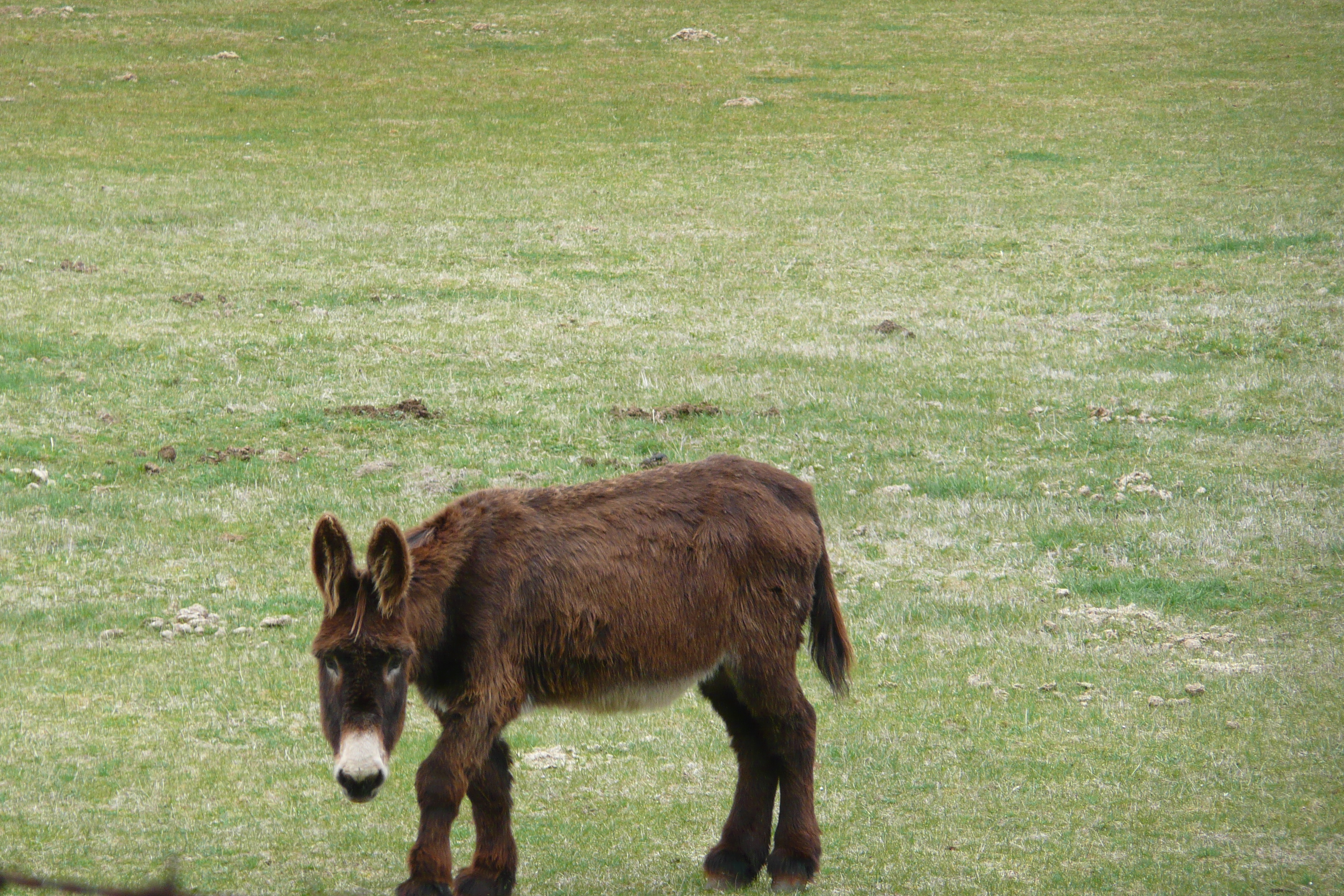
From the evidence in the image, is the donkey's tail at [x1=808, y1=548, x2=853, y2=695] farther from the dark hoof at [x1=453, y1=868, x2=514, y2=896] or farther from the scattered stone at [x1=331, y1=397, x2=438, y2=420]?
the scattered stone at [x1=331, y1=397, x2=438, y2=420]

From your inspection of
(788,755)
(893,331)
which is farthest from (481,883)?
(893,331)

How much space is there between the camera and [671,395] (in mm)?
18531

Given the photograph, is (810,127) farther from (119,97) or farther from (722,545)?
(722,545)

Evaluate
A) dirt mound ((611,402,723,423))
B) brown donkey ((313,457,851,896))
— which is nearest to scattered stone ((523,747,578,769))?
brown donkey ((313,457,851,896))

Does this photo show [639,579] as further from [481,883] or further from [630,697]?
[481,883]

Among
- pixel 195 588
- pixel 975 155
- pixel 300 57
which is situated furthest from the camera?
pixel 300 57

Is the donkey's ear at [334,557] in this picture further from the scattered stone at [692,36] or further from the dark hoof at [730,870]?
the scattered stone at [692,36]

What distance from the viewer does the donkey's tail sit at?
7773 mm

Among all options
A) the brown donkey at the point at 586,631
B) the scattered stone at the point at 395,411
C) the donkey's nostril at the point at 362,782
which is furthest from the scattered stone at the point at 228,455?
the donkey's nostril at the point at 362,782

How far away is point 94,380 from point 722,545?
13.7 metres

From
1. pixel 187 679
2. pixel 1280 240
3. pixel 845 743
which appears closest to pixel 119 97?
pixel 1280 240

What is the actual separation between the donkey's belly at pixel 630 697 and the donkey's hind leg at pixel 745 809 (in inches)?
15.1

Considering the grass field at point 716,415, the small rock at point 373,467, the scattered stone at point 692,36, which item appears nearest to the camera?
the grass field at point 716,415

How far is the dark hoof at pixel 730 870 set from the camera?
7.27 metres
